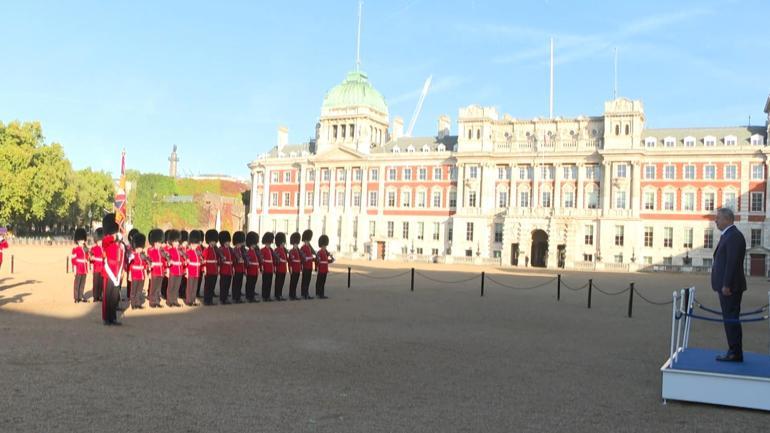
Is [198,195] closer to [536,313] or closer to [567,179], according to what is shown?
[567,179]

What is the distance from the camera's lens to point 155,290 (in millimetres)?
19000

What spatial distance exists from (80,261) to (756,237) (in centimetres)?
5541

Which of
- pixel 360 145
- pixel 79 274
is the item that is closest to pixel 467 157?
pixel 360 145

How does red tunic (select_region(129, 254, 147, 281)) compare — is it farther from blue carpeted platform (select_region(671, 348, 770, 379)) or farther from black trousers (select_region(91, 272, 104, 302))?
blue carpeted platform (select_region(671, 348, 770, 379))

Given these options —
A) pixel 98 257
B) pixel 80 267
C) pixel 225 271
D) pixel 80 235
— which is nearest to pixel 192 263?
pixel 225 271

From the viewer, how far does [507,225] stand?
6475cm

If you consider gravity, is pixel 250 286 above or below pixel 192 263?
below

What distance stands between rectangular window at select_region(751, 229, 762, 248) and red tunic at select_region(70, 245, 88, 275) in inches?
2165

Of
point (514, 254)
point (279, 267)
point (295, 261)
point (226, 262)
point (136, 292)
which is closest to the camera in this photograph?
point (136, 292)

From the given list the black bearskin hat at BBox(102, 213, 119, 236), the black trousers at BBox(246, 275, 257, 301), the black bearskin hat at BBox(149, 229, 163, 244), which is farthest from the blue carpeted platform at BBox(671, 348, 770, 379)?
the black bearskin hat at BBox(149, 229, 163, 244)

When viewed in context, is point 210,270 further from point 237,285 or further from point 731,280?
point 731,280

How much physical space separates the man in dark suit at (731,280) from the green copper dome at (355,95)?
222 ft

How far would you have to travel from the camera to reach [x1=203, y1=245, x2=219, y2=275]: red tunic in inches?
798

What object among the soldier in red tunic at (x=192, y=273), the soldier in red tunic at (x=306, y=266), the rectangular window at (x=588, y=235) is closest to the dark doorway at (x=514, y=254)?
the rectangular window at (x=588, y=235)
